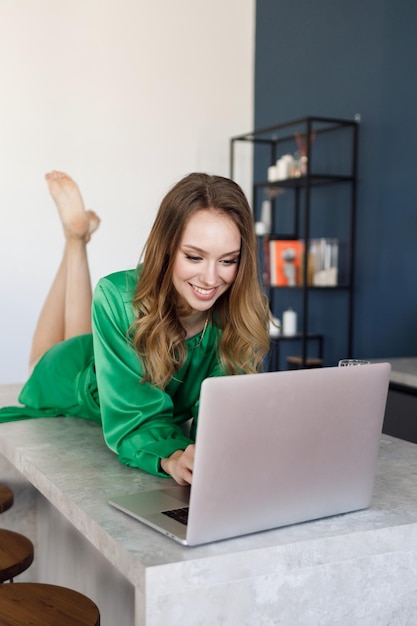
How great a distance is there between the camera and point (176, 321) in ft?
5.65

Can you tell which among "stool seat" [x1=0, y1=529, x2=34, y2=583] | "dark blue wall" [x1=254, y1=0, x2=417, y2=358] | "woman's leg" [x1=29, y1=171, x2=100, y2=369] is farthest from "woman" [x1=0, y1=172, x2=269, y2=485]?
"dark blue wall" [x1=254, y1=0, x2=417, y2=358]

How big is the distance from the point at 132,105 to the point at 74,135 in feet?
1.48

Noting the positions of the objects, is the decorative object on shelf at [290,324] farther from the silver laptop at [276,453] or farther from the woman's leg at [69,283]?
the silver laptop at [276,453]

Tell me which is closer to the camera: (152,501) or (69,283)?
(152,501)

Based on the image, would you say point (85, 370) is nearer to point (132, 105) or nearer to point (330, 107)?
point (330, 107)

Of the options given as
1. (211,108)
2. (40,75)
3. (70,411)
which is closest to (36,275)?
(40,75)

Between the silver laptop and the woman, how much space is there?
1.01ft

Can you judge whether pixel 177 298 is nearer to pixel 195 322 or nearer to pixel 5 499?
pixel 195 322

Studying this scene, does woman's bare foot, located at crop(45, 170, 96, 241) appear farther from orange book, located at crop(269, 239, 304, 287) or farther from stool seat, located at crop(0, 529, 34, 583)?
orange book, located at crop(269, 239, 304, 287)

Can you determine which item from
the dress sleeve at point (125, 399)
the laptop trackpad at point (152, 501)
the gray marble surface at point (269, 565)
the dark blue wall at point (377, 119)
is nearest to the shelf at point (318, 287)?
the dark blue wall at point (377, 119)

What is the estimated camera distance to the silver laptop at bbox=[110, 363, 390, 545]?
3.35 feet

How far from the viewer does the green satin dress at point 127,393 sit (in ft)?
4.93

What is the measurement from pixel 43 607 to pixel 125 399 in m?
0.41

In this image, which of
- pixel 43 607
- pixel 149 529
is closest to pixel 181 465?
pixel 149 529
